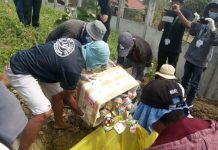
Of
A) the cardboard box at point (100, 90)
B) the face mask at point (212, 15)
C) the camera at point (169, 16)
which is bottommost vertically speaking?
the cardboard box at point (100, 90)

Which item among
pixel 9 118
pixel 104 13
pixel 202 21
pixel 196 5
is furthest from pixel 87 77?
pixel 196 5

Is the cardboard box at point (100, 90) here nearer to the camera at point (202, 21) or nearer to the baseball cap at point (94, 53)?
the baseball cap at point (94, 53)

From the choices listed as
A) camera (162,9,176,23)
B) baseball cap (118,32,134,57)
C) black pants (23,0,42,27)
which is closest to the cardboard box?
baseball cap (118,32,134,57)

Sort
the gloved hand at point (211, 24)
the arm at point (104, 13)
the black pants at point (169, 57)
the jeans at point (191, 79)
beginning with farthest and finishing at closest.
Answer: the arm at point (104, 13), the black pants at point (169, 57), the jeans at point (191, 79), the gloved hand at point (211, 24)

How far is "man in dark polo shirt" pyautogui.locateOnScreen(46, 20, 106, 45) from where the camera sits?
3.36 meters

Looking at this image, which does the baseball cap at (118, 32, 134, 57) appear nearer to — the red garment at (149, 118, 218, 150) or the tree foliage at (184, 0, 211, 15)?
the red garment at (149, 118, 218, 150)

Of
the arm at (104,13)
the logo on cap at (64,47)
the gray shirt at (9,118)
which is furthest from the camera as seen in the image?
the arm at (104,13)

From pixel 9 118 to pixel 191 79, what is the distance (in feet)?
10.6

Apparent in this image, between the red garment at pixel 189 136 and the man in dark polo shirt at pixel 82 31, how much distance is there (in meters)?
1.88

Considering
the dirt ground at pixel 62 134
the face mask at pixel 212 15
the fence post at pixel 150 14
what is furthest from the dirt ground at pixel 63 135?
the fence post at pixel 150 14

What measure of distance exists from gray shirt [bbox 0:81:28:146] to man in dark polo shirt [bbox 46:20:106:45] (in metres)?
1.81

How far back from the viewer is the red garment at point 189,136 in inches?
61.2

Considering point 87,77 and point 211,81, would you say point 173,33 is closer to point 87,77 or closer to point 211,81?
point 211,81

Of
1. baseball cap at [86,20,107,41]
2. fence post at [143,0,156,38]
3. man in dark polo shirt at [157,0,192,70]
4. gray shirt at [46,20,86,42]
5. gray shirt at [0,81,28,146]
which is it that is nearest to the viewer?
gray shirt at [0,81,28,146]
